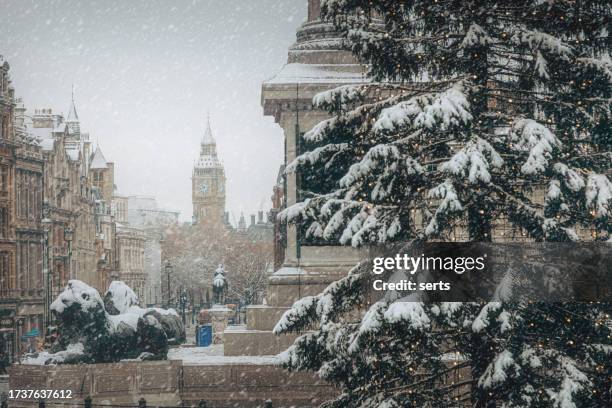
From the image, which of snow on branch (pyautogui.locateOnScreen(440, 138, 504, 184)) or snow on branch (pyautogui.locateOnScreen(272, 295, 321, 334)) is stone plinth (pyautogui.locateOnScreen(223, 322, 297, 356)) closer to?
snow on branch (pyautogui.locateOnScreen(272, 295, 321, 334))

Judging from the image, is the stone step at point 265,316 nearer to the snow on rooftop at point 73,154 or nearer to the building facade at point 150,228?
the snow on rooftop at point 73,154

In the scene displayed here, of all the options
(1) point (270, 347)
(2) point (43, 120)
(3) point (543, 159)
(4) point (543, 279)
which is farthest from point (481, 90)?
(2) point (43, 120)

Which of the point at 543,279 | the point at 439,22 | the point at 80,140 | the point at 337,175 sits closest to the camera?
the point at 543,279

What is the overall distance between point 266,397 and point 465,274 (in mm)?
5649

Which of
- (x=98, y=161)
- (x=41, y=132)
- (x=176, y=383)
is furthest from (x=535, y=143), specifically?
(x=98, y=161)

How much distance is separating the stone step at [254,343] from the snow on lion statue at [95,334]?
6.26 ft

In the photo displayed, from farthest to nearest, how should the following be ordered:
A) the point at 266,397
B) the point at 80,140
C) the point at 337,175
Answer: the point at 80,140
the point at 266,397
the point at 337,175

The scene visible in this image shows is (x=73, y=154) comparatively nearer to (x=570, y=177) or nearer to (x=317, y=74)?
(x=317, y=74)

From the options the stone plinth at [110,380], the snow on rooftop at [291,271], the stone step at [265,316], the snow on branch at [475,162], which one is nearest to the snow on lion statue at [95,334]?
the stone plinth at [110,380]

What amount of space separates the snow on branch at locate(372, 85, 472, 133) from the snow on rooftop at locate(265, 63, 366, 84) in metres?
5.60

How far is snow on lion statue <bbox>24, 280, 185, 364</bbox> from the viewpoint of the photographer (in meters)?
14.1

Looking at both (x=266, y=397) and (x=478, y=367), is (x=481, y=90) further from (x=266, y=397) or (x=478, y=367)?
(x=266, y=397)

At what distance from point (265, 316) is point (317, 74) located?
11.7 ft

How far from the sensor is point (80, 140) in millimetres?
48781
